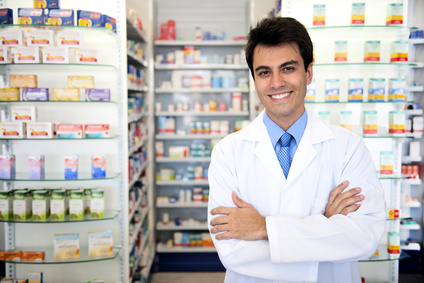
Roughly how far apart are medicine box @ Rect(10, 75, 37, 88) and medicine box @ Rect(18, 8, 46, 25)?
41 cm

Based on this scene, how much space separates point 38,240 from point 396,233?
290cm

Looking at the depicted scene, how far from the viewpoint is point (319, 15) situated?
307 cm

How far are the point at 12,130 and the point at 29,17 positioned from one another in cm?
87

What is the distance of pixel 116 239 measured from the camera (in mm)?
3391

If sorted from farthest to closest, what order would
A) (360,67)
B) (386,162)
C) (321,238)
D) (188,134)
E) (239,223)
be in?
(188,134) → (360,67) → (386,162) → (239,223) → (321,238)

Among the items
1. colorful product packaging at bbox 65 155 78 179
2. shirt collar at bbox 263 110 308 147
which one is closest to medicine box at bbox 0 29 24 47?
colorful product packaging at bbox 65 155 78 179

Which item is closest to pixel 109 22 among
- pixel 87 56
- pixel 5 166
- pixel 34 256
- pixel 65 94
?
pixel 87 56

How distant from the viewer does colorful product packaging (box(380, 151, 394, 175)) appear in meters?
3.10

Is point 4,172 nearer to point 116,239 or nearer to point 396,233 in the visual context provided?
point 116,239

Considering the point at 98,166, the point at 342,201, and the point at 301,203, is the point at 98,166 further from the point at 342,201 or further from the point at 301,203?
the point at 342,201

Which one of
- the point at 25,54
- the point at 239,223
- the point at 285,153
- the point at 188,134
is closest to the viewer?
A: the point at 239,223

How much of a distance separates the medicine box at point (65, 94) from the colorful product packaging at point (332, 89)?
6.43 feet

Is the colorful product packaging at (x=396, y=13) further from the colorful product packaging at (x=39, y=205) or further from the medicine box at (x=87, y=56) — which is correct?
the colorful product packaging at (x=39, y=205)

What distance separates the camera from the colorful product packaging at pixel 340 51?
3.09m
